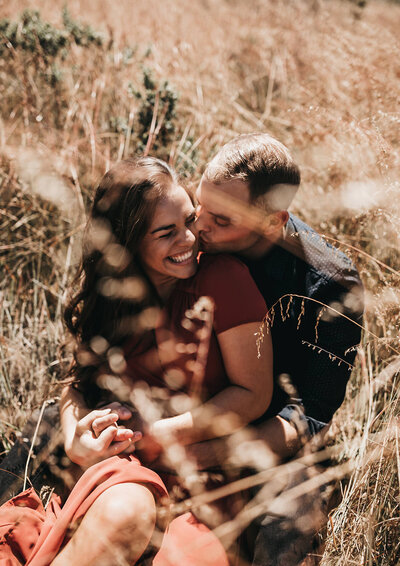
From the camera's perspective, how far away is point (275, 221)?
71.9 inches

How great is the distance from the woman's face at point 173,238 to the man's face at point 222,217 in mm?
59

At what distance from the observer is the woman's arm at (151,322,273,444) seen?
166 cm

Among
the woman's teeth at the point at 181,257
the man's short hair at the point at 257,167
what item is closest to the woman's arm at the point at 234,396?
the woman's teeth at the point at 181,257

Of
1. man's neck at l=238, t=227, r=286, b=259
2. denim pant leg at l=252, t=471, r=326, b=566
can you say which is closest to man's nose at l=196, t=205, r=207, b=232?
man's neck at l=238, t=227, r=286, b=259

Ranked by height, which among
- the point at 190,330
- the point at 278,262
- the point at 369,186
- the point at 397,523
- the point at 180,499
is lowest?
the point at 180,499

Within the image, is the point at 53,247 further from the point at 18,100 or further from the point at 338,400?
the point at 338,400

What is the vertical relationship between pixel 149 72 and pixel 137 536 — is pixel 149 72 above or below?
above

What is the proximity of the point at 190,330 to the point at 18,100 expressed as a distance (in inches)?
100

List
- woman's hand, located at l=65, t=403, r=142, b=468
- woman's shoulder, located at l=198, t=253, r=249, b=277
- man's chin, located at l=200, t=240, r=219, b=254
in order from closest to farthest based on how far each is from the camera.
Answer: woman's hand, located at l=65, t=403, r=142, b=468 < woman's shoulder, located at l=198, t=253, r=249, b=277 < man's chin, located at l=200, t=240, r=219, b=254

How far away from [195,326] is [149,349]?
10.7 inches

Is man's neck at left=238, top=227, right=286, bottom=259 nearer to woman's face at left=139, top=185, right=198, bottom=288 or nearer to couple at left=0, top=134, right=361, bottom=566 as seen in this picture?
couple at left=0, top=134, right=361, bottom=566

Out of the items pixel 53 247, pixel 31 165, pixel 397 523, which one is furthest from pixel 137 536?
pixel 31 165

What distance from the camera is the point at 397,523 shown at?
1.43m

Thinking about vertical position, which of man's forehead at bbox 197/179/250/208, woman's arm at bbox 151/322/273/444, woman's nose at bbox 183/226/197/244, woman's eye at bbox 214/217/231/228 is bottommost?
woman's arm at bbox 151/322/273/444
